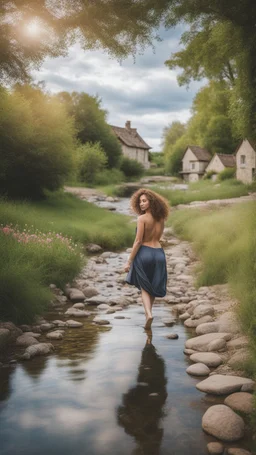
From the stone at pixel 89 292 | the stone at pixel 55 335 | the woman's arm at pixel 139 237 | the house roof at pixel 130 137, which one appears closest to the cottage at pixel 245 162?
the house roof at pixel 130 137

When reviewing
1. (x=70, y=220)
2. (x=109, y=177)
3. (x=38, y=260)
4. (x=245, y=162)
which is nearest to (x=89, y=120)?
(x=109, y=177)

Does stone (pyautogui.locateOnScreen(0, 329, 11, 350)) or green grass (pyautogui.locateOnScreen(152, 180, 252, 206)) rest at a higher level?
green grass (pyautogui.locateOnScreen(152, 180, 252, 206))

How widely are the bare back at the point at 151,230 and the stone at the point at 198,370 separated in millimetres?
2174

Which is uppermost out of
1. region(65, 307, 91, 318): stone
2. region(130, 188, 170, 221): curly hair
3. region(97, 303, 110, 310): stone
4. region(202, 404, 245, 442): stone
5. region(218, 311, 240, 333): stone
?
region(130, 188, 170, 221): curly hair

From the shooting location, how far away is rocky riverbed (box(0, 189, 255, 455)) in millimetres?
3920

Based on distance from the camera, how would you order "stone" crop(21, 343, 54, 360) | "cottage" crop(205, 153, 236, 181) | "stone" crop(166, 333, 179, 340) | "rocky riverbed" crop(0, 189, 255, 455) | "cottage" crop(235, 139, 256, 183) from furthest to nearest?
"cottage" crop(205, 153, 236, 181)
"cottage" crop(235, 139, 256, 183)
"stone" crop(166, 333, 179, 340)
"stone" crop(21, 343, 54, 360)
"rocky riverbed" crop(0, 189, 255, 455)

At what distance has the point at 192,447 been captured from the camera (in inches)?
143

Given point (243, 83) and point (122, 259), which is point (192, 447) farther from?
point (122, 259)

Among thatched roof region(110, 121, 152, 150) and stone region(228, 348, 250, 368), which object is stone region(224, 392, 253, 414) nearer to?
stone region(228, 348, 250, 368)

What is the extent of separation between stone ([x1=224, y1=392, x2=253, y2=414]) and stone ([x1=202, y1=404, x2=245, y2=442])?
24 cm

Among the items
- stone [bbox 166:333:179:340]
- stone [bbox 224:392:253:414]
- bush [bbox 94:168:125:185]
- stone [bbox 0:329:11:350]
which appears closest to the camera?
stone [bbox 224:392:253:414]

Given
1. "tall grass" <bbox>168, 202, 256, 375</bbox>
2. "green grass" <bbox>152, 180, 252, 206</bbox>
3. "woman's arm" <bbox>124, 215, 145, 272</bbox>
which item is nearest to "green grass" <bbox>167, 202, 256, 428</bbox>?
"tall grass" <bbox>168, 202, 256, 375</bbox>

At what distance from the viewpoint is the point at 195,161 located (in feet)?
182

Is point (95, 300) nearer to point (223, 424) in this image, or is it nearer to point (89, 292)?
point (89, 292)
